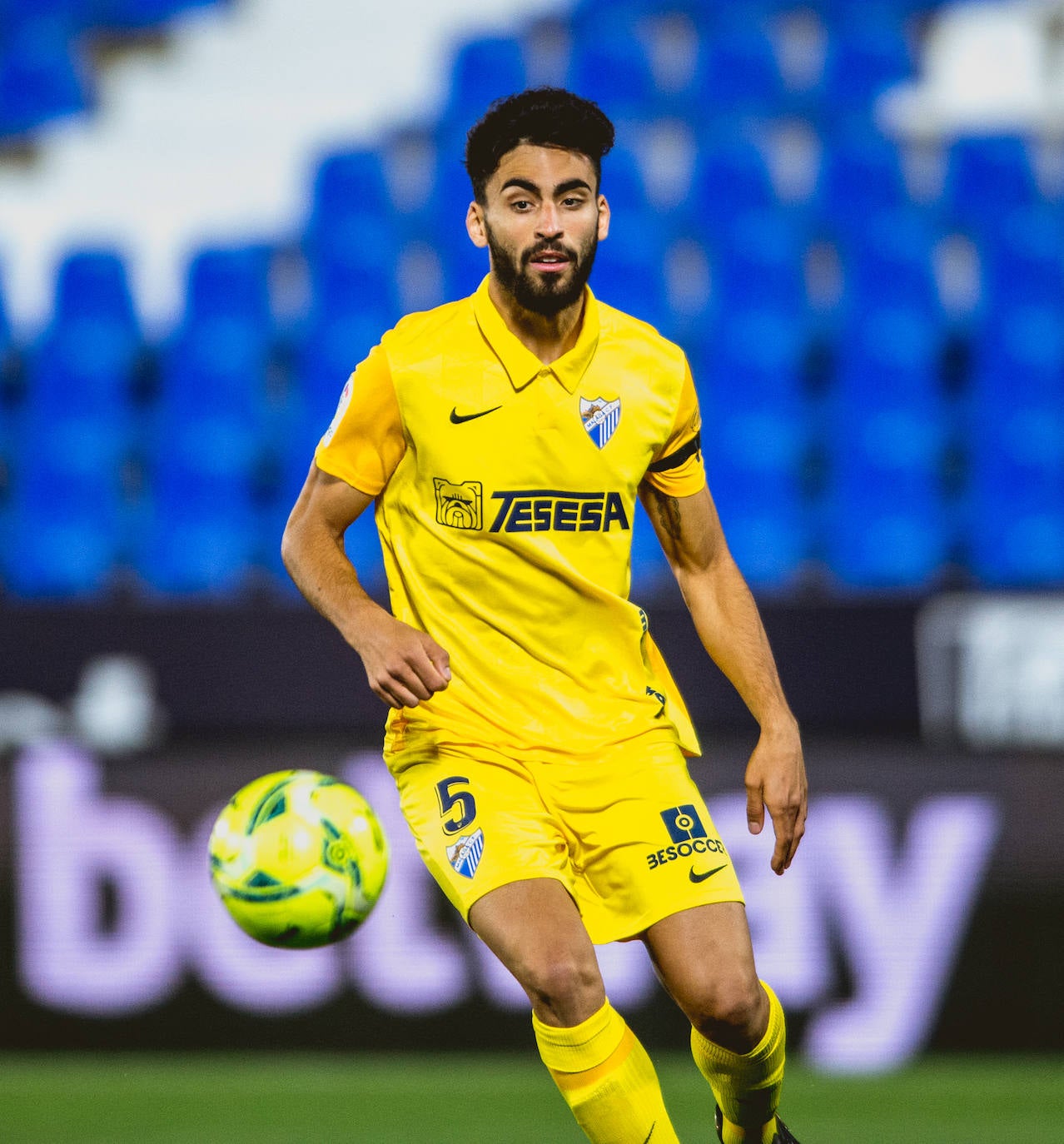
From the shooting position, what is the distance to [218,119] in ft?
33.4

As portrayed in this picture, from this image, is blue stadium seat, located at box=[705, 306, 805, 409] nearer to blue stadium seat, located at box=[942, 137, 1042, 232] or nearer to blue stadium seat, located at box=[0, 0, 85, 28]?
blue stadium seat, located at box=[942, 137, 1042, 232]

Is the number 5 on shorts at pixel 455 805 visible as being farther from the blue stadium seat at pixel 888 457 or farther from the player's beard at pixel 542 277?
the blue stadium seat at pixel 888 457

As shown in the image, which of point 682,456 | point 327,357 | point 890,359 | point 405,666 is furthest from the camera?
point 327,357

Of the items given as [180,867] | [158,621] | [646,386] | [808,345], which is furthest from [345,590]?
[808,345]

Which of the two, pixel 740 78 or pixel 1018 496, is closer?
pixel 1018 496

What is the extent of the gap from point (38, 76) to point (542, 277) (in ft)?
24.3

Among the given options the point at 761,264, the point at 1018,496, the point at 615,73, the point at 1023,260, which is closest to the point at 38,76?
the point at 615,73

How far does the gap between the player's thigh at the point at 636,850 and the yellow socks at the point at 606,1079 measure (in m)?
0.25

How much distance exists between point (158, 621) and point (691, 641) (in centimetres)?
221

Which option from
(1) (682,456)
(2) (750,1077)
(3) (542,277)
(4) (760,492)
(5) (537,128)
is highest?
(5) (537,128)

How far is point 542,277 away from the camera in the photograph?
3.61 metres

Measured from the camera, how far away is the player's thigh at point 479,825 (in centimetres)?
347

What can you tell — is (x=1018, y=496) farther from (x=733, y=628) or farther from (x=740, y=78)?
(x=733, y=628)

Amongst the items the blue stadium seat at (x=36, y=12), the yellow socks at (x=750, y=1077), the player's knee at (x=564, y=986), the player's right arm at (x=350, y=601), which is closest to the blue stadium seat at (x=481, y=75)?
the blue stadium seat at (x=36, y=12)
